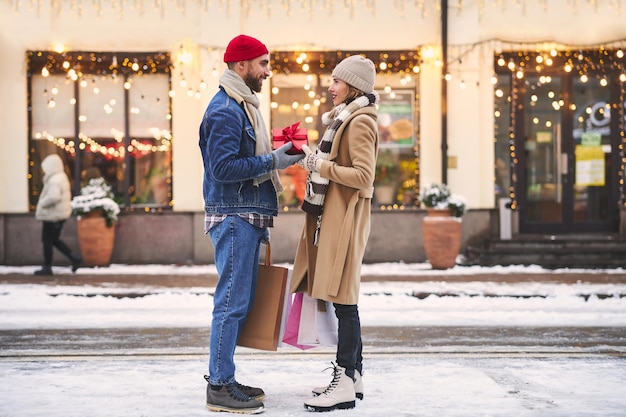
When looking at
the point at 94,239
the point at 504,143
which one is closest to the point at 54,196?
the point at 94,239

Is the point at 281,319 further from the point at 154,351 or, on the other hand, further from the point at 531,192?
the point at 531,192

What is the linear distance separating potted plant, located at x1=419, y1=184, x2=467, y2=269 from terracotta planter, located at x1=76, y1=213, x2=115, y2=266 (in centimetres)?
540

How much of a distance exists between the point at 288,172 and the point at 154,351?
9886 millimetres

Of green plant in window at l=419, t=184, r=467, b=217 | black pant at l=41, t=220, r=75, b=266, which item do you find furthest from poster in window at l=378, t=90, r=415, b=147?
black pant at l=41, t=220, r=75, b=266

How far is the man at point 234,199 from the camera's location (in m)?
5.45

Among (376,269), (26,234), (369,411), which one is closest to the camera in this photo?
(369,411)

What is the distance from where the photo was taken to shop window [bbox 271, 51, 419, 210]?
17.4m

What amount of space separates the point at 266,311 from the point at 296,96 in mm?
12120

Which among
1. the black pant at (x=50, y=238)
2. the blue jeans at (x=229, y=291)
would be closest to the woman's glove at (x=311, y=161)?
the blue jeans at (x=229, y=291)

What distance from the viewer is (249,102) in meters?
5.68

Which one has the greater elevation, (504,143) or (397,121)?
(397,121)

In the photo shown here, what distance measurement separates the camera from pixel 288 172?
685 inches

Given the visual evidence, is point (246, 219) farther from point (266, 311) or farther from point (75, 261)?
point (75, 261)

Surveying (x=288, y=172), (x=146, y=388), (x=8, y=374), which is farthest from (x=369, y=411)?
(x=288, y=172)
